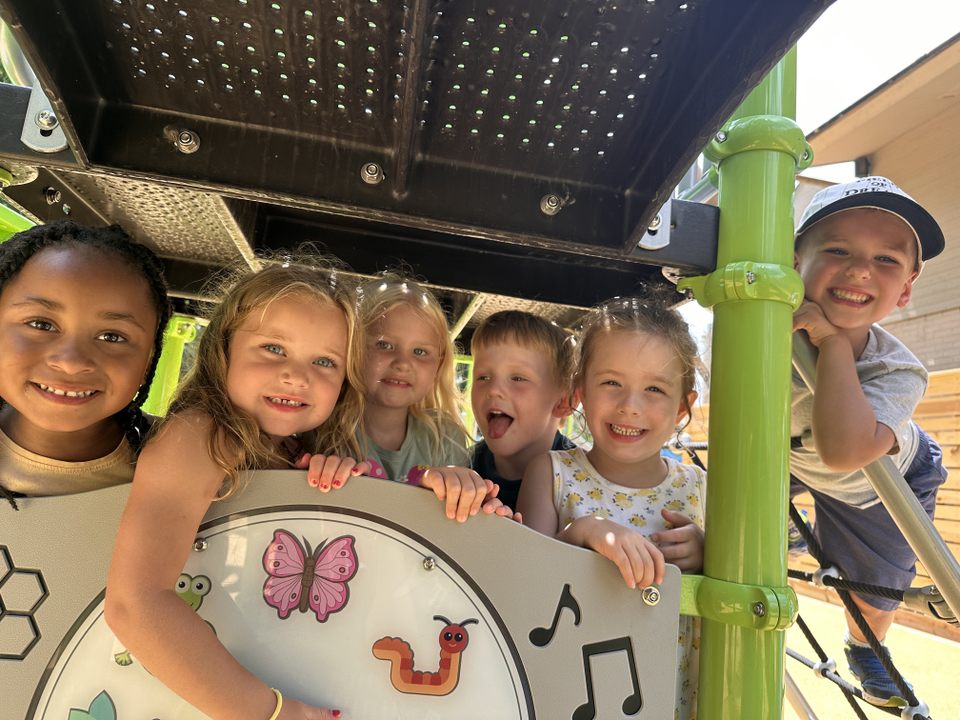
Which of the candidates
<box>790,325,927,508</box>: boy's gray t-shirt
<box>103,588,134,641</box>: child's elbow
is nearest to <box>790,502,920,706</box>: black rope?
<box>790,325,927,508</box>: boy's gray t-shirt

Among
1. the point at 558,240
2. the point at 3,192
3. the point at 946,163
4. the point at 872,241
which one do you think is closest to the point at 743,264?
the point at 558,240

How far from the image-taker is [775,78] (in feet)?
4.21

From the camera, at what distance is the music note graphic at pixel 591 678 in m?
A: 1.02

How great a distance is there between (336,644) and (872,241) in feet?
4.99

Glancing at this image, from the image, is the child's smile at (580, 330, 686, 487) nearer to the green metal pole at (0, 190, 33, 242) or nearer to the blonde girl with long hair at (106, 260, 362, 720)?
the blonde girl with long hair at (106, 260, 362, 720)

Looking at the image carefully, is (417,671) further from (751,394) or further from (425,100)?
(425,100)

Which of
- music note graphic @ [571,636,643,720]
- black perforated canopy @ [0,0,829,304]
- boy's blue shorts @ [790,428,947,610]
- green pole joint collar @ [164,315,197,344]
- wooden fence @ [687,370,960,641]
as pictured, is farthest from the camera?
wooden fence @ [687,370,960,641]

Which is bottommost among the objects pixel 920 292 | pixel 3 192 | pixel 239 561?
pixel 239 561

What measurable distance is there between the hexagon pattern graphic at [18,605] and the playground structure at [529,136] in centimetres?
62

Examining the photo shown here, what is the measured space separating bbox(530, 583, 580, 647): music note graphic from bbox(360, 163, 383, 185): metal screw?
29.0 inches

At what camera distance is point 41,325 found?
1.11 meters

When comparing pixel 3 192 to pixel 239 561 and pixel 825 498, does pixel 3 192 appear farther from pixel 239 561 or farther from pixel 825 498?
pixel 825 498

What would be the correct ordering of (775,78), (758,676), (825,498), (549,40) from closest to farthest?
(549,40) → (758,676) → (775,78) → (825,498)

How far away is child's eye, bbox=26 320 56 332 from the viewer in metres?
1.10
